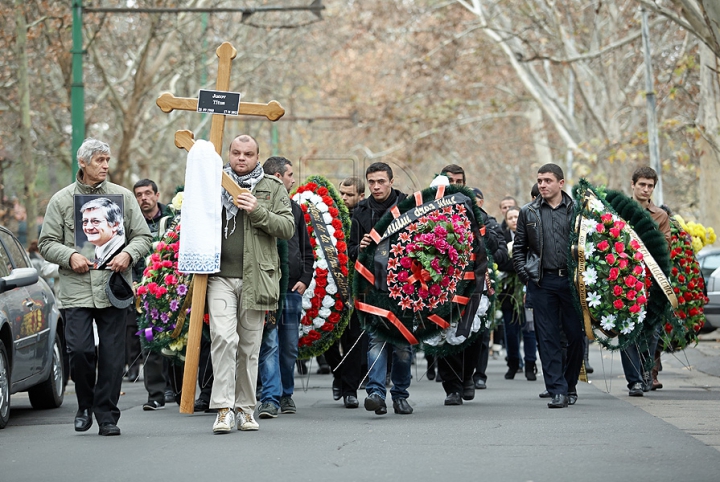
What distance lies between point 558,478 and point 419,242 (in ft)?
12.8

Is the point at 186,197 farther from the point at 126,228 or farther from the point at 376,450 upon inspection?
the point at 376,450

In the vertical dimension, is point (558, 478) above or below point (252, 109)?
below

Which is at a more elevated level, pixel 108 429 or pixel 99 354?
pixel 99 354

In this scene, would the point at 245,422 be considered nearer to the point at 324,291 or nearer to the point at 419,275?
the point at 419,275

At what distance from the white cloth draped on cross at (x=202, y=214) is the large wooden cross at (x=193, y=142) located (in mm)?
125

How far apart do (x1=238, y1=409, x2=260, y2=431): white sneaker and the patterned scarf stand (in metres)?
1.31

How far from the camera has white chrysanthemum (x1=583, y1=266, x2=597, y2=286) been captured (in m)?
11.3

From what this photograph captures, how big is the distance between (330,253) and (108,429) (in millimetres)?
3293

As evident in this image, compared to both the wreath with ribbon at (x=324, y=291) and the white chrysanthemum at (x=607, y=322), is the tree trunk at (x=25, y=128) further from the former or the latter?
the white chrysanthemum at (x=607, y=322)

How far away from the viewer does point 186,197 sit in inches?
360

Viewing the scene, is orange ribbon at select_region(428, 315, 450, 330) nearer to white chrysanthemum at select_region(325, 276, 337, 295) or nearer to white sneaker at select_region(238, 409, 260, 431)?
white chrysanthemum at select_region(325, 276, 337, 295)

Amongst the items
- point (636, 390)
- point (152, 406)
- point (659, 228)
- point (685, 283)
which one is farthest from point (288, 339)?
point (685, 283)

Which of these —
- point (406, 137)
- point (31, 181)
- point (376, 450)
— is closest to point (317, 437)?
point (376, 450)

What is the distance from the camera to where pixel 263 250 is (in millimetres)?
9305
